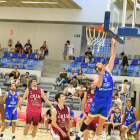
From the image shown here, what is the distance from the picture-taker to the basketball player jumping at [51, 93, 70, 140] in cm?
662

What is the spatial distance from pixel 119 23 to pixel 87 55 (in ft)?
40.2

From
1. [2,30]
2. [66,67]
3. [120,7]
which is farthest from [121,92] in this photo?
[2,30]

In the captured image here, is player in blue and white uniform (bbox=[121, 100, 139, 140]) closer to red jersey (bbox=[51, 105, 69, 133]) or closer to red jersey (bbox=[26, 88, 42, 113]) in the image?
red jersey (bbox=[26, 88, 42, 113])

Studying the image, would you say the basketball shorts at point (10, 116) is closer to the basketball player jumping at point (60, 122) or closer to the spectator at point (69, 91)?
the spectator at point (69, 91)

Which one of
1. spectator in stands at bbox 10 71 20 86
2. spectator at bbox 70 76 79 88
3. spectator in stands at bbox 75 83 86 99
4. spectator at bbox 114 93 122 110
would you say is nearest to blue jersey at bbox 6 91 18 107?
spectator in stands at bbox 75 83 86 99

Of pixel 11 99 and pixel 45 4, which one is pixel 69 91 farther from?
pixel 45 4

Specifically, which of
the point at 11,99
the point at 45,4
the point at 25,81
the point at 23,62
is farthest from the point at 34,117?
the point at 45,4

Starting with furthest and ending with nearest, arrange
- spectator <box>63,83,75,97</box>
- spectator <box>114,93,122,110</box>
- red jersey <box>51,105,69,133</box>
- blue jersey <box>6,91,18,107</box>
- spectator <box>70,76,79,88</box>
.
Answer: spectator <box>70,76,79,88</box>
spectator <box>63,83,75,97</box>
spectator <box>114,93,122,110</box>
blue jersey <box>6,91,18,107</box>
red jersey <box>51,105,69,133</box>

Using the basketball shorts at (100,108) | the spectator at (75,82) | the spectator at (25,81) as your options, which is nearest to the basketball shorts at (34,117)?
the basketball shorts at (100,108)

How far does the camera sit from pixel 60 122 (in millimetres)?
6758

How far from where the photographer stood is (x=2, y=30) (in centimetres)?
2489

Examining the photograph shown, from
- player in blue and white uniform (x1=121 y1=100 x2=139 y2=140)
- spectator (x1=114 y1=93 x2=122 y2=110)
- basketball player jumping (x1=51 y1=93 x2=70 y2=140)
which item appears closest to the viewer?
basketball player jumping (x1=51 y1=93 x2=70 y2=140)

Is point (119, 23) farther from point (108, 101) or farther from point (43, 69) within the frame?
point (43, 69)

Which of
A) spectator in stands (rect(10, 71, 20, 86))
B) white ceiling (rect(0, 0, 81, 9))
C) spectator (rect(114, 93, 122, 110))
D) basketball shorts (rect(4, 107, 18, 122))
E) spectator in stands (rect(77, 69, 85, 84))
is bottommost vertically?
basketball shorts (rect(4, 107, 18, 122))
